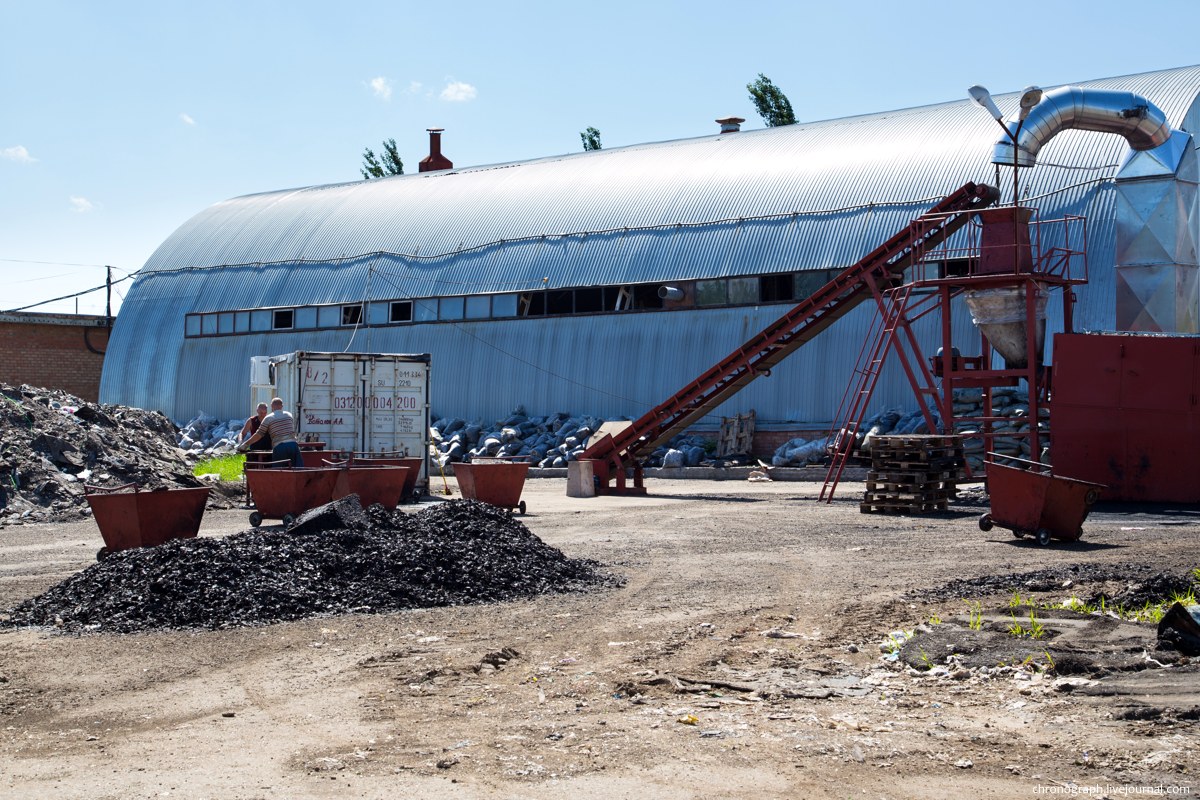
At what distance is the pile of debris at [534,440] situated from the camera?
110 ft

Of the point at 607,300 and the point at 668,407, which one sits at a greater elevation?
the point at 607,300

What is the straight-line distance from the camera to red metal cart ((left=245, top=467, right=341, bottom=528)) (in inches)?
695

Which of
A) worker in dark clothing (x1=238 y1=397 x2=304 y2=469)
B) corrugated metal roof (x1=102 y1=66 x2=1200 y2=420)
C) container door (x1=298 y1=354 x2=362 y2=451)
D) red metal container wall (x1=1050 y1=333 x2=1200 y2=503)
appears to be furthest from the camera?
corrugated metal roof (x1=102 y1=66 x2=1200 y2=420)

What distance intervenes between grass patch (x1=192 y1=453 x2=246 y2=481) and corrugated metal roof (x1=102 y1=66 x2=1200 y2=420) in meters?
Result: 8.03

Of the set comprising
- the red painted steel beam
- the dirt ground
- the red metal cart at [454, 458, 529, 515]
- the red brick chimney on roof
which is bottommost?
A: the dirt ground

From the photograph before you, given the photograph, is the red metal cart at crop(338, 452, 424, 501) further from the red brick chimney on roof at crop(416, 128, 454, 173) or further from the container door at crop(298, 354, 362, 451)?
the red brick chimney on roof at crop(416, 128, 454, 173)

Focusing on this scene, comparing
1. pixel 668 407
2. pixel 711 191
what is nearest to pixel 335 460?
pixel 668 407

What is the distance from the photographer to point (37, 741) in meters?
7.23

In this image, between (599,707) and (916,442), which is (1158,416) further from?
(599,707)

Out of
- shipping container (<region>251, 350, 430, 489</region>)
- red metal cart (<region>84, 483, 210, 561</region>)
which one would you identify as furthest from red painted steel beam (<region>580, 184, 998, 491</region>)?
red metal cart (<region>84, 483, 210, 561</region>)

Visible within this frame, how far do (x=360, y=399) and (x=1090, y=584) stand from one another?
16.6 metres

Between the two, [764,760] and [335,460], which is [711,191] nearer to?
[335,460]

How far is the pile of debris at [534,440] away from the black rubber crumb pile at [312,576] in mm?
19272

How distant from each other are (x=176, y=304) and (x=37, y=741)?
41166 millimetres
